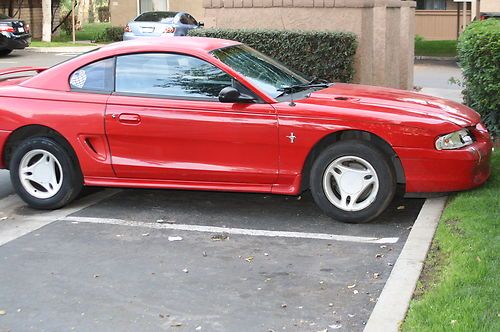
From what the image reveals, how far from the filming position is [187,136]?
6551 millimetres

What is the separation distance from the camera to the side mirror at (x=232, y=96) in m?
6.37

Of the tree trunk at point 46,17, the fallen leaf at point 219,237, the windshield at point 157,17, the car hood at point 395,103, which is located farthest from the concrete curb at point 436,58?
the fallen leaf at point 219,237

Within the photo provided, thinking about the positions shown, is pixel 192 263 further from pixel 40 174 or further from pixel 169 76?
pixel 40 174

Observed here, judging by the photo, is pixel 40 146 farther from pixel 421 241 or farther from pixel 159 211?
pixel 421 241

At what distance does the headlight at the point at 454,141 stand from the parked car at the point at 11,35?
20.4m

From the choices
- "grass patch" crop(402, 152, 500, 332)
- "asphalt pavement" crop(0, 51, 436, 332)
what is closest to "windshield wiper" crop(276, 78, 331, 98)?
"asphalt pavement" crop(0, 51, 436, 332)

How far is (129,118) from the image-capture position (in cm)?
666

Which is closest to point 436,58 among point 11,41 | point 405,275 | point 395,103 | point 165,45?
point 11,41

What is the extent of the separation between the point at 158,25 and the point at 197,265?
20.5m

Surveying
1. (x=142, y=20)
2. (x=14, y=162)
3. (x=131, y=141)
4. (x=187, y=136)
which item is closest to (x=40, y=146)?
(x=14, y=162)

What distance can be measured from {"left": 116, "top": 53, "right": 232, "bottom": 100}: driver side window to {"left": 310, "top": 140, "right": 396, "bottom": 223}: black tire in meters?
1.08

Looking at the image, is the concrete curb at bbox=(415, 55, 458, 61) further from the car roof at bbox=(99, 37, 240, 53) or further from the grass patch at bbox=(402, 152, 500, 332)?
the grass patch at bbox=(402, 152, 500, 332)

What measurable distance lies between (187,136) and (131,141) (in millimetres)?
522

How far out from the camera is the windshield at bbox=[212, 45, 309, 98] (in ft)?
22.1
